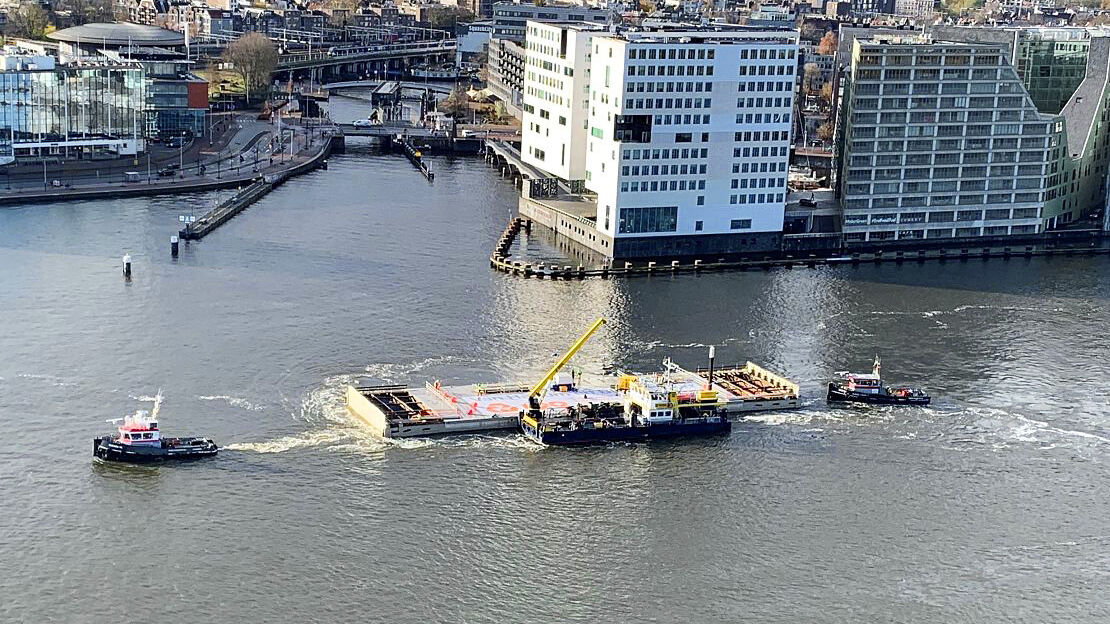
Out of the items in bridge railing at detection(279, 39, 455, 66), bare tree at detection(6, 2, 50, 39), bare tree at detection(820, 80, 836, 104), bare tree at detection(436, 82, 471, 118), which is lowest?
bare tree at detection(436, 82, 471, 118)

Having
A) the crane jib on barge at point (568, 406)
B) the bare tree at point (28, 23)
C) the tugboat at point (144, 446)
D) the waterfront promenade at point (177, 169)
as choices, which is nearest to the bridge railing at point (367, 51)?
the bare tree at point (28, 23)

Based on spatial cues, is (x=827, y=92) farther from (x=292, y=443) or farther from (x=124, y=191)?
(x=292, y=443)

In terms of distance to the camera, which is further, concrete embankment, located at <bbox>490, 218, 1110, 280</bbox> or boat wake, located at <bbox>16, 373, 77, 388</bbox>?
concrete embankment, located at <bbox>490, 218, 1110, 280</bbox>

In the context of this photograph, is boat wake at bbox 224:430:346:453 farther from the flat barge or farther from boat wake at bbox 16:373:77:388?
boat wake at bbox 16:373:77:388

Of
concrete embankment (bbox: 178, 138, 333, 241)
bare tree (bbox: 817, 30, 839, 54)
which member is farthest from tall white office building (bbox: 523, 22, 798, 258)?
bare tree (bbox: 817, 30, 839, 54)

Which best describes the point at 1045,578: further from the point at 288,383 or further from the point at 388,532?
the point at 288,383

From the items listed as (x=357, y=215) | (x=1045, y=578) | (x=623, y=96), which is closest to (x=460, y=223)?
(x=357, y=215)

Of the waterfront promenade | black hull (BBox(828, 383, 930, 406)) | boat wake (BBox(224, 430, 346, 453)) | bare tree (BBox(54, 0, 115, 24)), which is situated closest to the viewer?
boat wake (BBox(224, 430, 346, 453))
